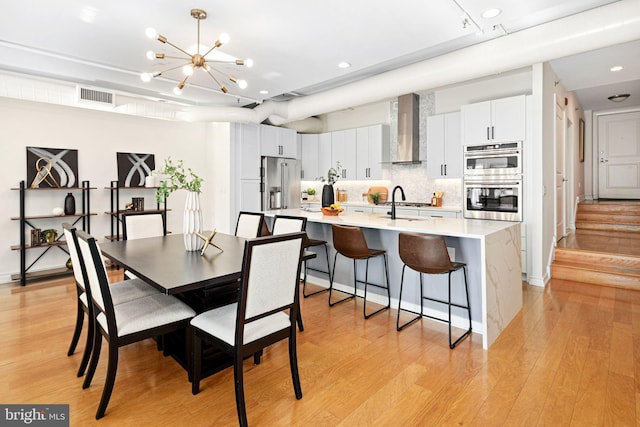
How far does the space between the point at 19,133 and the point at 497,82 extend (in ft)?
22.4

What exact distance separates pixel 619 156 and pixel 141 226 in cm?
948

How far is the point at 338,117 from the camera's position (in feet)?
24.6

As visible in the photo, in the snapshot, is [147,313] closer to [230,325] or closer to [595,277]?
[230,325]

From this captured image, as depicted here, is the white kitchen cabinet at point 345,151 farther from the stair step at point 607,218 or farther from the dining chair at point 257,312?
the dining chair at point 257,312

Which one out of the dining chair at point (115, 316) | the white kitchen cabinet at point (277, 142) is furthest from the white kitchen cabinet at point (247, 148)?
the dining chair at point (115, 316)

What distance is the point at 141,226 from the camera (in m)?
3.71

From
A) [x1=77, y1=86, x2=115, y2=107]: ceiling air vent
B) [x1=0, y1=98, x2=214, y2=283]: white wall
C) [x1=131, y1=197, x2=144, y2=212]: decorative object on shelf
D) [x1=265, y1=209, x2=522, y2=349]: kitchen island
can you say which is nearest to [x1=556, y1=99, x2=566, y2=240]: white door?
[x1=265, y1=209, x2=522, y2=349]: kitchen island

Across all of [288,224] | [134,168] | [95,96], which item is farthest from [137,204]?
[288,224]

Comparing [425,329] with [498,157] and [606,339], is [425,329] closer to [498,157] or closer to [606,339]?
[606,339]

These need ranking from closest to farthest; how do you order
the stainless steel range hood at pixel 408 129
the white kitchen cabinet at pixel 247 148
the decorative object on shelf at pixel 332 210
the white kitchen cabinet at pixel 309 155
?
the decorative object on shelf at pixel 332 210, the stainless steel range hood at pixel 408 129, the white kitchen cabinet at pixel 247 148, the white kitchen cabinet at pixel 309 155

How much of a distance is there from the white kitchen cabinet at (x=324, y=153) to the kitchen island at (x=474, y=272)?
3.46 m

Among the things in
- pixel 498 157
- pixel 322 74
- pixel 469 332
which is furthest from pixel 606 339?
pixel 322 74

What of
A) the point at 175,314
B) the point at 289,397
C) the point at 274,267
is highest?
the point at 274,267

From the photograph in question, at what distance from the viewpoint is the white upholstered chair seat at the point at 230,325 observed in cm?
195
